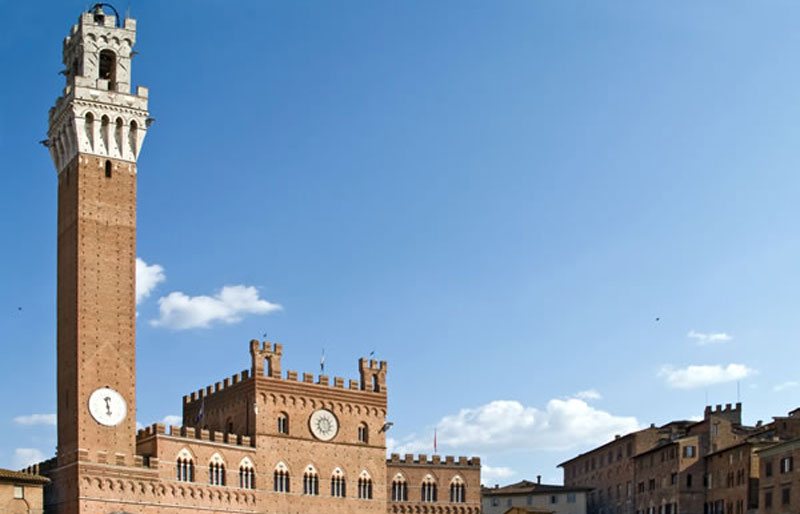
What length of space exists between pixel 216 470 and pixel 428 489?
18.3 meters

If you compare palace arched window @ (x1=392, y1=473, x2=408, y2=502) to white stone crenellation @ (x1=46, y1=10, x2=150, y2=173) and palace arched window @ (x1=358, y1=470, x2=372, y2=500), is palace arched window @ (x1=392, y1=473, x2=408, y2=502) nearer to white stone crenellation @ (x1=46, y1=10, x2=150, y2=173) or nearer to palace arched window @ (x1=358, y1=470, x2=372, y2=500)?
palace arched window @ (x1=358, y1=470, x2=372, y2=500)

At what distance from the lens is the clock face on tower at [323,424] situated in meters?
76.8

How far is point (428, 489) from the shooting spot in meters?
83.2

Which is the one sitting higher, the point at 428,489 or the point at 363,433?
the point at 363,433

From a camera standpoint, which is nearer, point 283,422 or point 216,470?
point 216,470

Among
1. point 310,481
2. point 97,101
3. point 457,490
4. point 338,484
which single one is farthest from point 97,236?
point 457,490

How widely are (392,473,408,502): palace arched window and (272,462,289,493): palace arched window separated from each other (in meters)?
9.98

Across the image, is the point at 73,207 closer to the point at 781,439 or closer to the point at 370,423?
the point at 370,423

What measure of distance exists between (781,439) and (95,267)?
52281 millimetres

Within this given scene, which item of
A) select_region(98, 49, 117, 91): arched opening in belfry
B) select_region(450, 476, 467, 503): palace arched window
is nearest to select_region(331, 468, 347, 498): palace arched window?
select_region(450, 476, 467, 503): palace arched window

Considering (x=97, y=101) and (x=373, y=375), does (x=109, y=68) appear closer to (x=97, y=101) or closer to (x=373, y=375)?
(x=97, y=101)

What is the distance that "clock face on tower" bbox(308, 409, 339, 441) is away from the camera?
76750mm

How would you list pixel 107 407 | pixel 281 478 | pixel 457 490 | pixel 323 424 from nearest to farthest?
pixel 107 407, pixel 281 478, pixel 323 424, pixel 457 490

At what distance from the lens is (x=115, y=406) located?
67188 millimetres
